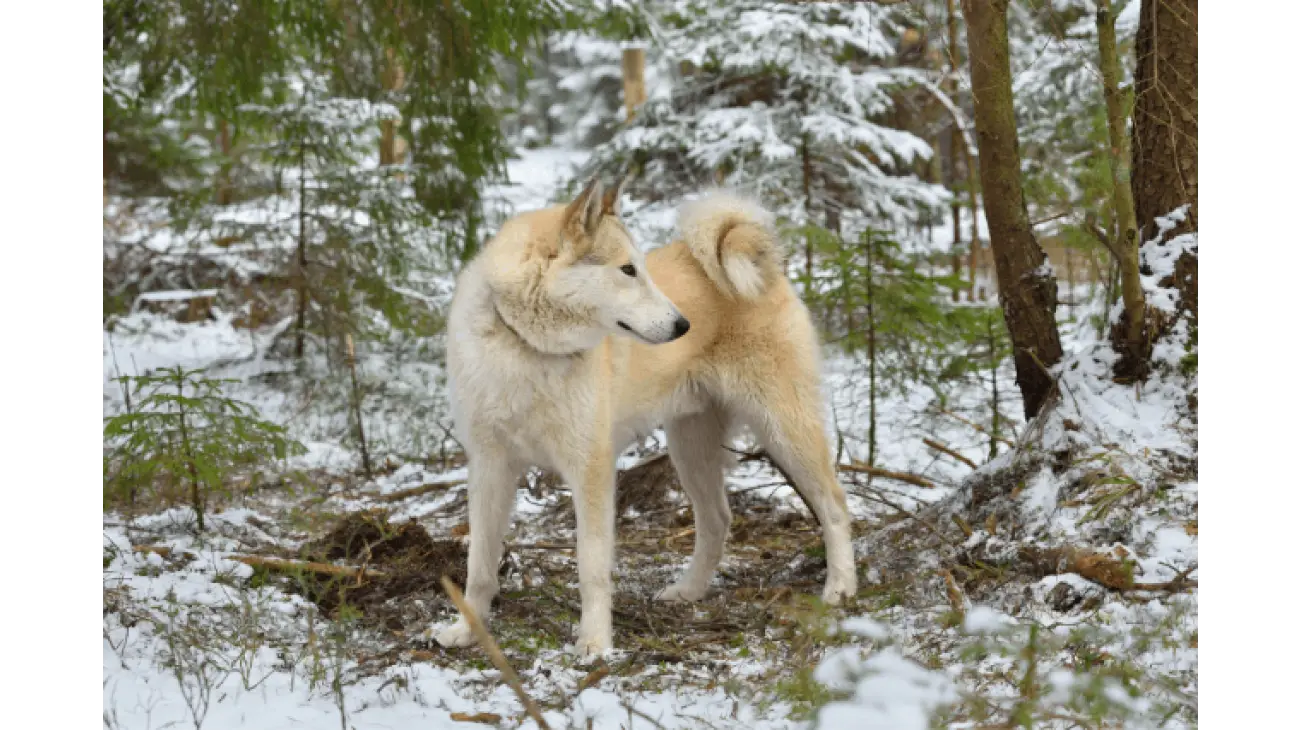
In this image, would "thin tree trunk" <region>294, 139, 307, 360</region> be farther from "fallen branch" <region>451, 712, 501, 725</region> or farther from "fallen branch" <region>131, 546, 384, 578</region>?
"fallen branch" <region>451, 712, 501, 725</region>

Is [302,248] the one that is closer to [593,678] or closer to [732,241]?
[732,241]

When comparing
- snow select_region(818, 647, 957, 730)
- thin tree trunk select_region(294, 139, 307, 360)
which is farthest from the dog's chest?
thin tree trunk select_region(294, 139, 307, 360)

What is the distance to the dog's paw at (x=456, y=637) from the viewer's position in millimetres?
3574

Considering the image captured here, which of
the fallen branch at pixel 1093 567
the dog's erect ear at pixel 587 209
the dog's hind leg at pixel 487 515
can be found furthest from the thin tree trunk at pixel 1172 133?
the dog's hind leg at pixel 487 515

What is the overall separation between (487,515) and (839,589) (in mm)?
1492

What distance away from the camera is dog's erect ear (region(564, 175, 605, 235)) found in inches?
133

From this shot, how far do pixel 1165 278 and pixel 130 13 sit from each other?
5.77 metres

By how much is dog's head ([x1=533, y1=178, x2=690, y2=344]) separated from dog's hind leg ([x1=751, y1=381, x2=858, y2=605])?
3.42ft

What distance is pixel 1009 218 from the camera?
475cm

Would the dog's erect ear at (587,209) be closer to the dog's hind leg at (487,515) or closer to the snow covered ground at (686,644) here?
the dog's hind leg at (487,515)

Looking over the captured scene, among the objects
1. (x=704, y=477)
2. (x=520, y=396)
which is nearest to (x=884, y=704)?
(x=520, y=396)
